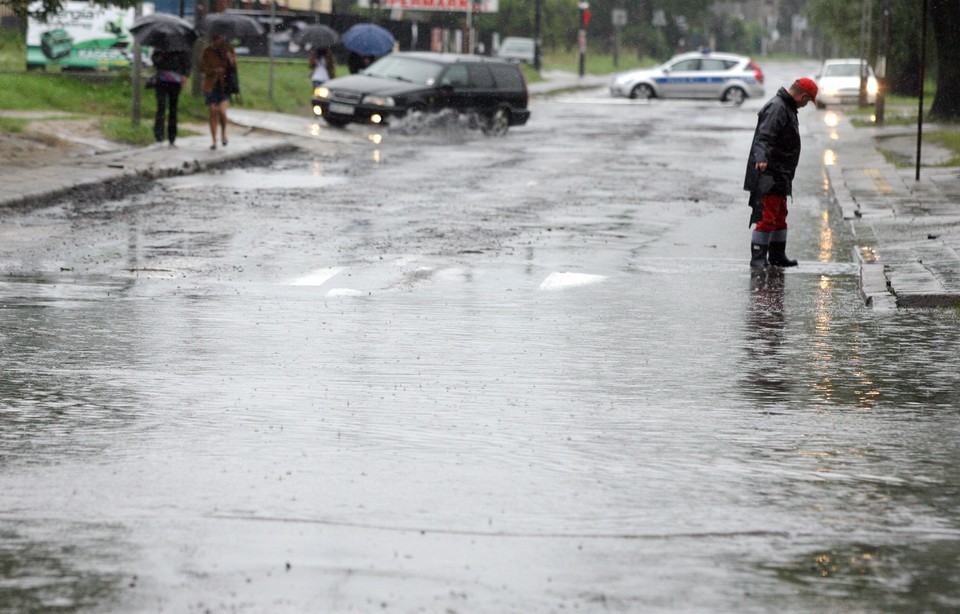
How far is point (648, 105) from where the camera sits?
5222cm

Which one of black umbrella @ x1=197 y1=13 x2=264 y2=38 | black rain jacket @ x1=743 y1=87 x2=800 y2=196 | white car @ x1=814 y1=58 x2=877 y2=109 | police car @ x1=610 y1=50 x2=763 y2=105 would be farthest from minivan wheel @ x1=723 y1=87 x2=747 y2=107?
black rain jacket @ x1=743 y1=87 x2=800 y2=196

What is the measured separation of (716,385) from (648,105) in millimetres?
43891

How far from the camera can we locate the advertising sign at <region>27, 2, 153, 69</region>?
36312 millimetres

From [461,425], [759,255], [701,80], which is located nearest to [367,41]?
[701,80]

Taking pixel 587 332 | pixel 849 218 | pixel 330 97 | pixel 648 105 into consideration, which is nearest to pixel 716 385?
pixel 587 332

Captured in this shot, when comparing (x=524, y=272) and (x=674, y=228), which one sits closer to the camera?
(x=524, y=272)

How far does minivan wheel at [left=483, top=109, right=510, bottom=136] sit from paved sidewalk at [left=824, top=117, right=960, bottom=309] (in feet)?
23.9

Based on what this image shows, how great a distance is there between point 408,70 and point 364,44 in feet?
16.8

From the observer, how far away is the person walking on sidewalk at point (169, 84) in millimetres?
25859

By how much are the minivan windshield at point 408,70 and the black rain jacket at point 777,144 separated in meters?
20.3

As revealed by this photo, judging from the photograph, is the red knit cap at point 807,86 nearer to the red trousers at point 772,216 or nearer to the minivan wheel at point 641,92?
the red trousers at point 772,216

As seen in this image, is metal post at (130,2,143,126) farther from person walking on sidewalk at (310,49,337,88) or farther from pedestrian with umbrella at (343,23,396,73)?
pedestrian with umbrella at (343,23,396,73)

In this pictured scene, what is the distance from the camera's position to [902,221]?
17672 millimetres

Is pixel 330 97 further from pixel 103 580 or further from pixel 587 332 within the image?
pixel 103 580
